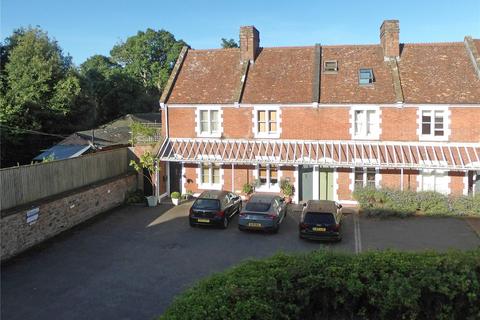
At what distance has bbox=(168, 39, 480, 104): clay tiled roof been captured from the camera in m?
24.4

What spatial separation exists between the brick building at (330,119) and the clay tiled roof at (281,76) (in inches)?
2.6

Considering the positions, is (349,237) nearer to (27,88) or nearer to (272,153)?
(272,153)

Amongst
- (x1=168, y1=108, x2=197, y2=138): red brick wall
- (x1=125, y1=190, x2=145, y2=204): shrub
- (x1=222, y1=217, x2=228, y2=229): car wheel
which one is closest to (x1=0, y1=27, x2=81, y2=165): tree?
(x1=125, y1=190, x2=145, y2=204): shrub

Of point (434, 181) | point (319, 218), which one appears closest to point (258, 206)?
point (319, 218)

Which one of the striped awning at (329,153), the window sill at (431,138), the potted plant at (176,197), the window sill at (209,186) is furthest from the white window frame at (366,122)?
the potted plant at (176,197)

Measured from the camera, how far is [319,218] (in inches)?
709

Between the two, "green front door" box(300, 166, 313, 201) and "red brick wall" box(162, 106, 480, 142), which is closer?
"red brick wall" box(162, 106, 480, 142)

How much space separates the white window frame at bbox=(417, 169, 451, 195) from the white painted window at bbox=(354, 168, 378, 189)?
2375mm

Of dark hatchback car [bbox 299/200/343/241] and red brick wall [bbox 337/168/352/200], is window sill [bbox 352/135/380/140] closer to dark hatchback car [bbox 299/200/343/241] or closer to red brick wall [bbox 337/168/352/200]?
red brick wall [bbox 337/168/352/200]

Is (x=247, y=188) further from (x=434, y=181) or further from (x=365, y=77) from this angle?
(x=434, y=181)

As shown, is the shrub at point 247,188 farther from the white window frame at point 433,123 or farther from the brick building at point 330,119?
the white window frame at point 433,123

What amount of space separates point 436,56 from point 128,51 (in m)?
60.8

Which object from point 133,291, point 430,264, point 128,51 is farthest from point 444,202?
point 128,51

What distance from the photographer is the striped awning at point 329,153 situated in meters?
22.9
